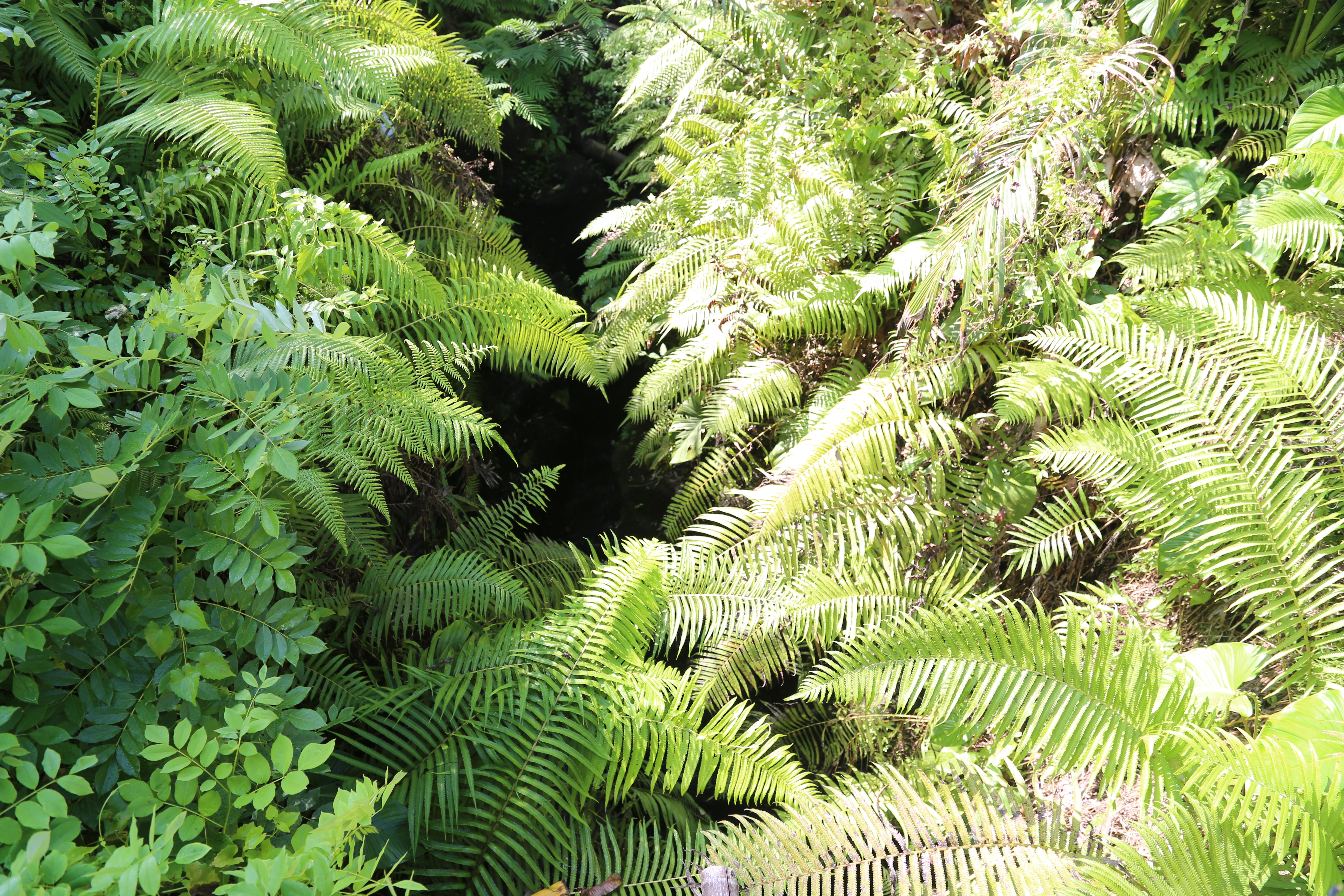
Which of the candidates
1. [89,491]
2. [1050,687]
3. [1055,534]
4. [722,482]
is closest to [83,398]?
[89,491]

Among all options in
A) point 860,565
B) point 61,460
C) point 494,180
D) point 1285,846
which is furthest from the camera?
point 494,180

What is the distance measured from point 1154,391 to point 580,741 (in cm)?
186

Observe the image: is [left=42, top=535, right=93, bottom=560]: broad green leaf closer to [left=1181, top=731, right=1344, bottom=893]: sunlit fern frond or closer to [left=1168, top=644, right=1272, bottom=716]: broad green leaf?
[left=1181, top=731, right=1344, bottom=893]: sunlit fern frond

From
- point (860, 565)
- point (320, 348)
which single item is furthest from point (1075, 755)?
point (320, 348)

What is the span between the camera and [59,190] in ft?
5.77

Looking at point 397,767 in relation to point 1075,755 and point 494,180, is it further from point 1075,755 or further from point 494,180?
point 494,180

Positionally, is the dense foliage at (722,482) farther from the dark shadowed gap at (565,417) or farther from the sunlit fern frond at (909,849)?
the dark shadowed gap at (565,417)

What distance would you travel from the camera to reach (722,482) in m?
3.56

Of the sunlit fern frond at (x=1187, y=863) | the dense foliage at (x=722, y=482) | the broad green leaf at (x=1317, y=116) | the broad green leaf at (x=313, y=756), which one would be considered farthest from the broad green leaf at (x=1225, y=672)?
the broad green leaf at (x=313, y=756)

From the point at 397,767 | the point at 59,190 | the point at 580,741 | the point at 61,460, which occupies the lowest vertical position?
the point at 397,767

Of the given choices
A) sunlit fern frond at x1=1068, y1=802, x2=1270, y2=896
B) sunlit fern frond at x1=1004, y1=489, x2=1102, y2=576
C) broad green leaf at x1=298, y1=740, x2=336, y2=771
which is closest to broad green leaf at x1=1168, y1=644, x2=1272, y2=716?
sunlit fern frond at x1=1068, y1=802, x2=1270, y2=896

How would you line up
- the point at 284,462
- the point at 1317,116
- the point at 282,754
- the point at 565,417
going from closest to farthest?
1. the point at 282,754
2. the point at 284,462
3. the point at 1317,116
4. the point at 565,417

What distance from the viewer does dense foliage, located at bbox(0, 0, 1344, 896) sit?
47.0 inches

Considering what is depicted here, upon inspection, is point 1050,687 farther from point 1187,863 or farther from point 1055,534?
point 1055,534
